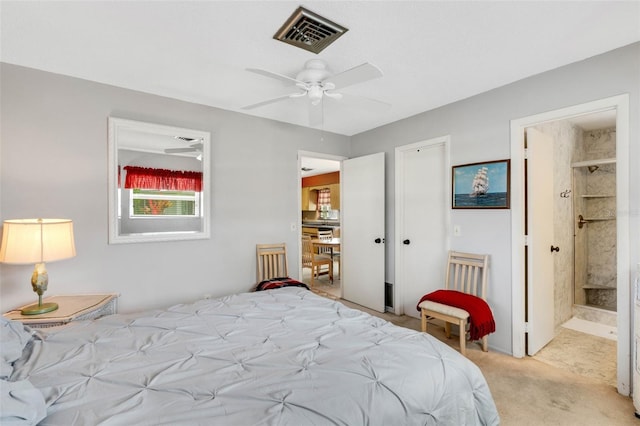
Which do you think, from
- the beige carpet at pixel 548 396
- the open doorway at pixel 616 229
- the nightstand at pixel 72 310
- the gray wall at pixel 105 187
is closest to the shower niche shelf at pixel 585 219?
the open doorway at pixel 616 229

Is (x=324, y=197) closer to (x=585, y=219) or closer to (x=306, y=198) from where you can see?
(x=306, y=198)

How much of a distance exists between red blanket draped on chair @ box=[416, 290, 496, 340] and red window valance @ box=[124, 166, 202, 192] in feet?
9.17

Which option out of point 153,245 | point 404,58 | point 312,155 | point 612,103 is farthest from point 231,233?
point 612,103

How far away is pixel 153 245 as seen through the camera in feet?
9.57

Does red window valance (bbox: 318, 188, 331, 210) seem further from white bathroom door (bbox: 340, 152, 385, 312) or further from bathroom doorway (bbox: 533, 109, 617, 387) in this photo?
bathroom doorway (bbox: 533, 109, 617, 387)

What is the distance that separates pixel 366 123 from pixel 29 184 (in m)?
3.50

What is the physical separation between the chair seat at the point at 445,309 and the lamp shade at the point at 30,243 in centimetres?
309

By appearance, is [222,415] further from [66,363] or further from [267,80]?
[267,80]

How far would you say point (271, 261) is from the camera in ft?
11.8

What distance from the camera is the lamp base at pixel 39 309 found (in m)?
2.05

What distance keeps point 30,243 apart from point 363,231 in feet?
11.0

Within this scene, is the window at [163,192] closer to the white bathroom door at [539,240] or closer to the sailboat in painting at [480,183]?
the sailboat in painting at [480,183]

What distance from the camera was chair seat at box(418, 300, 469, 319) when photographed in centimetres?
256

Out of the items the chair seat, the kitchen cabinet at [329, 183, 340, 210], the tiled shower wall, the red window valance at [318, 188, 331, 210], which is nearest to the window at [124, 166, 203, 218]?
the chair seat
